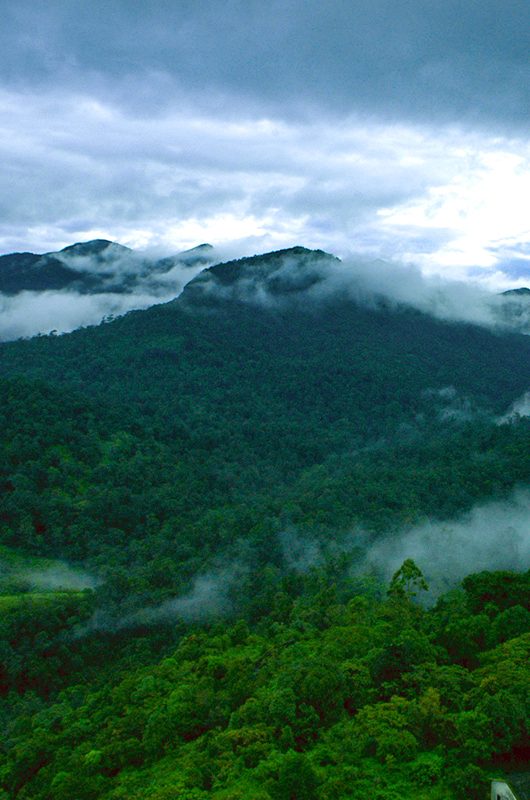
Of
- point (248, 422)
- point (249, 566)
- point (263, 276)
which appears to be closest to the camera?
point (249, 566)

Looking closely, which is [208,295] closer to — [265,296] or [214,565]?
[265,296]

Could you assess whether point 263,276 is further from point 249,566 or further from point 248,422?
point 249,566

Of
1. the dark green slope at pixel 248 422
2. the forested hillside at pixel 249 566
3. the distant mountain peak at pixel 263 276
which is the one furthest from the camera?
the distant mountain peak at pixel 263 276

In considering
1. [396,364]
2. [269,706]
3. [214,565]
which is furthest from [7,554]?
[396,364]

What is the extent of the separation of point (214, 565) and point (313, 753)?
105ft

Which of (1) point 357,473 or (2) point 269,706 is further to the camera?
(1) point 357,473

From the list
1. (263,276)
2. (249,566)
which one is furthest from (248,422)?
(263,276)

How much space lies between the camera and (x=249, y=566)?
160 ft

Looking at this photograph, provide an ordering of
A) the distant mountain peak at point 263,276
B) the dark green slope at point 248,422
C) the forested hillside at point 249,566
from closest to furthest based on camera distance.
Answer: the forested hillside at point 249,566, the dark green slope at point 248,422, the distant mountain peak at point 263,276

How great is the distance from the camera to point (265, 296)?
145625 millimetres

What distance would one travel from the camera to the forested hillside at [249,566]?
17562mm

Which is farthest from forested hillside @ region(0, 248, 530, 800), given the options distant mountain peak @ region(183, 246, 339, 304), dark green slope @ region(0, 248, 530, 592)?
distant mountain peak @ region(183, 246, 339, 304)

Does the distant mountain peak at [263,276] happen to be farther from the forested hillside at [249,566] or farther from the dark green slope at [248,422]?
the forested hillside at [249,566]

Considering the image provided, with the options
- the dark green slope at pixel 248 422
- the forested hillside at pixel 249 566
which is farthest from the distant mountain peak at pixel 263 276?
the forested hillside at pixel 249 566
